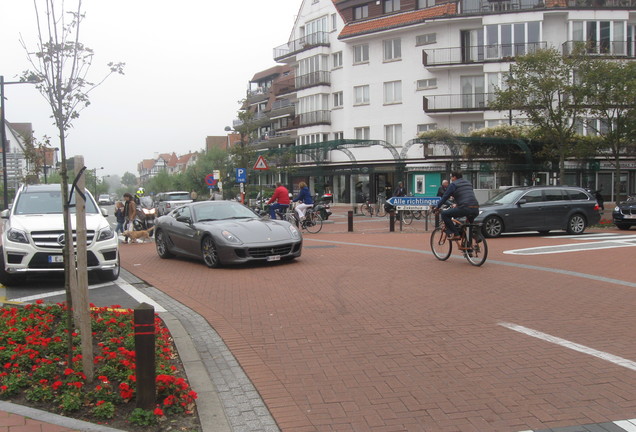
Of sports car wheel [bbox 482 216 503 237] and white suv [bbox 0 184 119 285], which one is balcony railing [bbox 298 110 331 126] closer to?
sports car wheel [bbox 482 216 503 237]

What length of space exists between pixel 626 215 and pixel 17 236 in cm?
1926

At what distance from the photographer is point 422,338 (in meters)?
6.17

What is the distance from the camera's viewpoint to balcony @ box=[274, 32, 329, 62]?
4906 centimetres

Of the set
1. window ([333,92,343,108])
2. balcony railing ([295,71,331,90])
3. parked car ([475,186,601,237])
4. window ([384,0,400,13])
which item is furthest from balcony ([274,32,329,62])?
parked car ([475,186,601,237])

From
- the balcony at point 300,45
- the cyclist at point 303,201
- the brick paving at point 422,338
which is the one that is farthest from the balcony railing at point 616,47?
the brick paving at point 422,338

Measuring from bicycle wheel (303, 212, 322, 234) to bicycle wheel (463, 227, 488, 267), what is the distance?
32.0ft

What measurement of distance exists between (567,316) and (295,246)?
6005mm

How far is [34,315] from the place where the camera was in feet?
22.3

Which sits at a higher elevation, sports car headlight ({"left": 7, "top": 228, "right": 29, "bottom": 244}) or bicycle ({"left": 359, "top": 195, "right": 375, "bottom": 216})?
sports car headlight ({"left": 7, "top": 228, "right": 29, "bottom": 244})

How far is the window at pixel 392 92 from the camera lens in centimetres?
4341

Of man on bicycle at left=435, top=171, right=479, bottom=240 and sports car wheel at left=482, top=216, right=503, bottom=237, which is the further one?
sports car wheel at left=482, top=216, right=503, bottom=237

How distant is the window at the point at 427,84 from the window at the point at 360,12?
838 cm

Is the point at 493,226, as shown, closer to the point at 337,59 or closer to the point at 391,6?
the point at 391,6

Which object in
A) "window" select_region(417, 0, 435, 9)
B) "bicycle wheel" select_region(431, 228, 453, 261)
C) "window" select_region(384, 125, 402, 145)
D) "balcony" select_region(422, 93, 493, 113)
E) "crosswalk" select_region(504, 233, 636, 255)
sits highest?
"window" select_region(417, 0, 435, 9)
